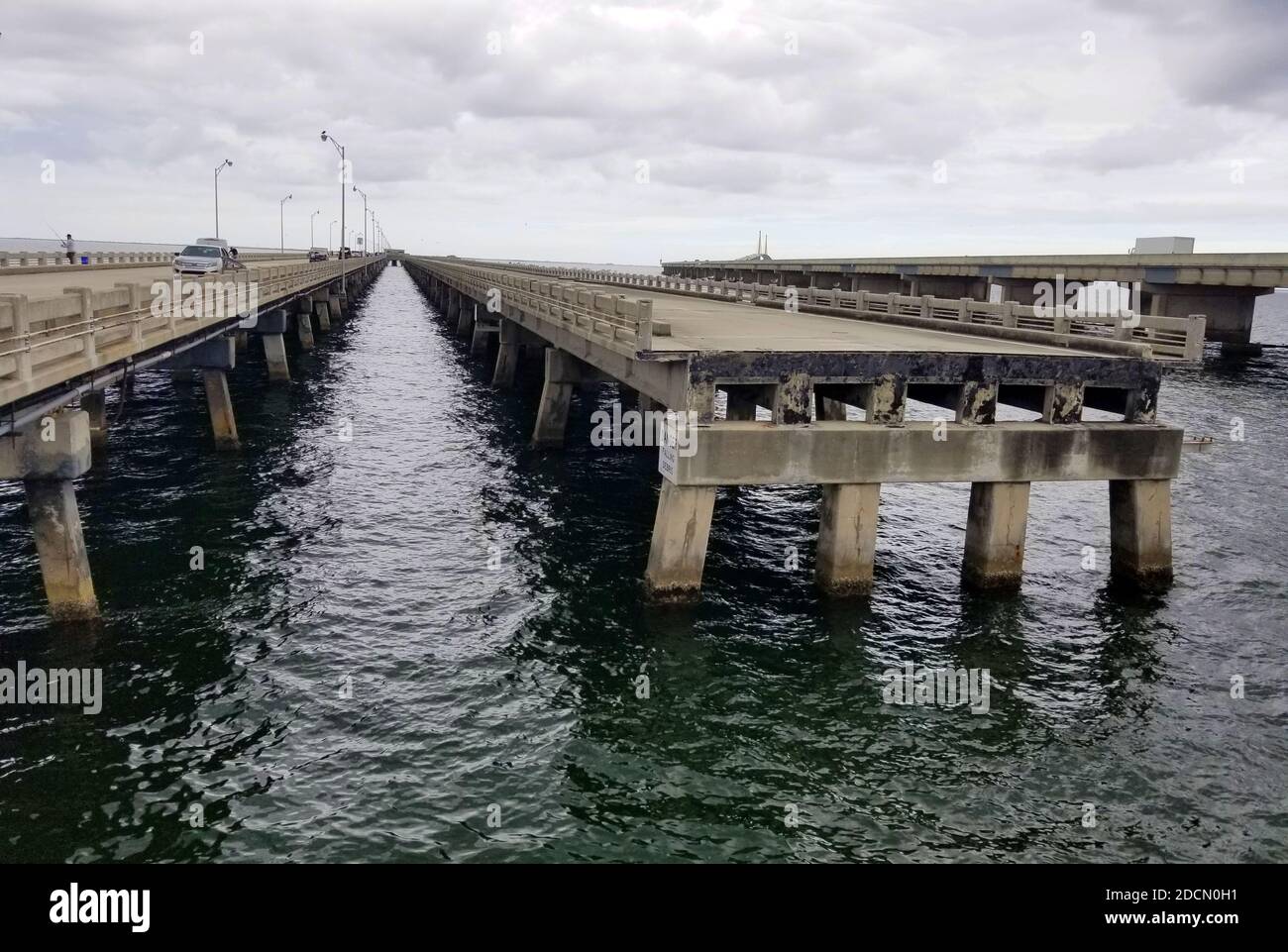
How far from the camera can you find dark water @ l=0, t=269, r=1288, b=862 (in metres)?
11.4

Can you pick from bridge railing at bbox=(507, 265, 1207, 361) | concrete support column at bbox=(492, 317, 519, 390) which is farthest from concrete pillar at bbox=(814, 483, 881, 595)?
concrete support column at bbox=(492, 317, 519, 390)

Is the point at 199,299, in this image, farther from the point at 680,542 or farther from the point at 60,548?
the point at 680,542

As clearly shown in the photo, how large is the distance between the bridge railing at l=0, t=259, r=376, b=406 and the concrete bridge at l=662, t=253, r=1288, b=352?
43607 millimetres

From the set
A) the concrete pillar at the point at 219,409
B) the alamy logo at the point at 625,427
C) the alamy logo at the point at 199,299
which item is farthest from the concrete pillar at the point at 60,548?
the concrete pillar at the point at 219,409

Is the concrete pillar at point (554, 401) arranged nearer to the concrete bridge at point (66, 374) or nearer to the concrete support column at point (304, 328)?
the concrete bridge at point (66, 374)

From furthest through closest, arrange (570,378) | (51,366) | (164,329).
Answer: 1. (570,378)
2. (164,329)
3. (51,366)

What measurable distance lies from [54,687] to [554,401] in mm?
20044

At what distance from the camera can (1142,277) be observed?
64000 millimetres

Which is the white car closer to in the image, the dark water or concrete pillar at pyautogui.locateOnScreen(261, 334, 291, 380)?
concrete pillar at pyautogui.locateOnScreen(261, 334, 291, 380)
